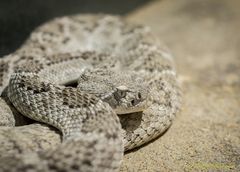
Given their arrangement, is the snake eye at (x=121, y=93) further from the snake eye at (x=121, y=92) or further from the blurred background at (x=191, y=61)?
the blurred background at (x=191, y=61)

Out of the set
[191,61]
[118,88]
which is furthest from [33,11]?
[118,88]

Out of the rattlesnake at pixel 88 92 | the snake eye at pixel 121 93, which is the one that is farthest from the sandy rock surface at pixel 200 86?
the snake eye at pixel 121 93

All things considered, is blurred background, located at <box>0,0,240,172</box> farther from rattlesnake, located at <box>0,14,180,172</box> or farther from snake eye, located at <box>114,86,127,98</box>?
snake eye, located at <box>114,86,127,98</box>

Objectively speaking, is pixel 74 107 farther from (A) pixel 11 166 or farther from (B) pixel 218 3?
(B) pixel 218 3

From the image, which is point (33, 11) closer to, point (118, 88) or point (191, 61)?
point (191, 61)

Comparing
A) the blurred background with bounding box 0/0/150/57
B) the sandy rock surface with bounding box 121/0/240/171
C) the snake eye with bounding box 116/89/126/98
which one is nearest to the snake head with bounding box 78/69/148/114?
the snake eye with bounding box 116/89/126/98
